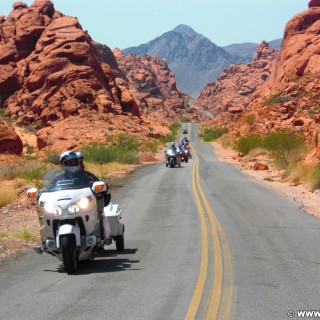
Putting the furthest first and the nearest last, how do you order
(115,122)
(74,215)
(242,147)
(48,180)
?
(115,122)
(242,147)
(48,180)
(74,215)

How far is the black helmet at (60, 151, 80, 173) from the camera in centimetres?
930

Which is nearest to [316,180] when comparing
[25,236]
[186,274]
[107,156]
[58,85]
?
[25,236]

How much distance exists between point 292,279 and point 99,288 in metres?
2.82

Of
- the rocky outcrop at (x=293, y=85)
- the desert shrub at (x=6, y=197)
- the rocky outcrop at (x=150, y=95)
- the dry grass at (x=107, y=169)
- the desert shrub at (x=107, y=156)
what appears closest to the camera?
the desert shrub at (x=6, y=197)

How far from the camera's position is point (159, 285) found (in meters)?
7.78

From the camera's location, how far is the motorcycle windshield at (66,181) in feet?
29.3

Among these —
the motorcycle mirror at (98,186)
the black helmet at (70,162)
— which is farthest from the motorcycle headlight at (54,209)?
the black helmet at (70,162)

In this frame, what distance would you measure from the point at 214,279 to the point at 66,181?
288 cm

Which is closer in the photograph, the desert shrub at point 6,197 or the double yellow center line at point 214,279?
the double yellow center line at point 214,279

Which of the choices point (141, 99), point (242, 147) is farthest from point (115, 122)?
point (141, 99)

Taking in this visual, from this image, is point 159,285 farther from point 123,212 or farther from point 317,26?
point 317,26

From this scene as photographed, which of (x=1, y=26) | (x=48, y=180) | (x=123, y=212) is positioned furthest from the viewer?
(x=1, y=26)

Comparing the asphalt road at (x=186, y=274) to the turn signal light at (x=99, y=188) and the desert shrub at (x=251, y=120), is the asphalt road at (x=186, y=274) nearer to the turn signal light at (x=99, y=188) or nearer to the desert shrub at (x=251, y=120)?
the turn signal light at (x=99, y=188)

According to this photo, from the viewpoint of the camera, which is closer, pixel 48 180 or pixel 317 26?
pixel 48 180
